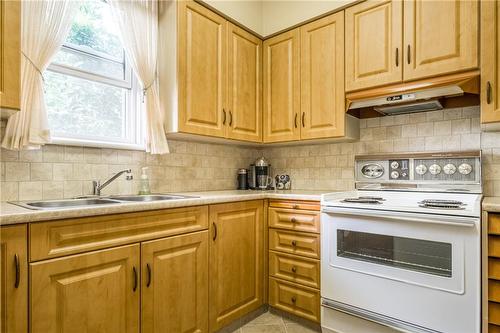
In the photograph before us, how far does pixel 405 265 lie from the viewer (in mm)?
1559

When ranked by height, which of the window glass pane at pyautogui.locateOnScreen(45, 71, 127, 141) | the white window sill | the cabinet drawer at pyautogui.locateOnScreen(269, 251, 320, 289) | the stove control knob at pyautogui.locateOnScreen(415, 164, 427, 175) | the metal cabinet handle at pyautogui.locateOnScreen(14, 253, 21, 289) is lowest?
the cabinet drawer at pyautogui.locateOnScreen(269, 251, 320, 289)

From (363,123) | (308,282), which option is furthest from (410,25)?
(308,282)

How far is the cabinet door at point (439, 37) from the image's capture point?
1670mm

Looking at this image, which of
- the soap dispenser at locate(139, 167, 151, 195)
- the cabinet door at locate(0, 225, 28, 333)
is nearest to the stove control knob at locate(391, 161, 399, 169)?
the soap dispenser at locate(139, 167, 151, 195)

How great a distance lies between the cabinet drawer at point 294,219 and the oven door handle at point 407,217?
0.17 meters

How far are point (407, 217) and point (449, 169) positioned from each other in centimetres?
68

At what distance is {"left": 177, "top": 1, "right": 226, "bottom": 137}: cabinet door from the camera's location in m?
2.01

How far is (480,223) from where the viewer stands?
1.37 meters

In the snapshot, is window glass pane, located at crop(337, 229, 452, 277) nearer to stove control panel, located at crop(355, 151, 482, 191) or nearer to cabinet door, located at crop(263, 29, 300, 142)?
stove control panel, located at crop(355, 151, 482, 191)

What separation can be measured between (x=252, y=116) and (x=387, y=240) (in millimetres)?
1428

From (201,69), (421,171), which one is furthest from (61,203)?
(421,171)

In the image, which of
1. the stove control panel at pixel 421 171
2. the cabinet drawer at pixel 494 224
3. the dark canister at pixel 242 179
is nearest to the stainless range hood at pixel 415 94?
the stove control panel at pixel 421 171

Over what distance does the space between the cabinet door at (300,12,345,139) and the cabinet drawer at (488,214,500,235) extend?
102 cm

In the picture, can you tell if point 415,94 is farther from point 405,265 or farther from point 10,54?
point 10,54
